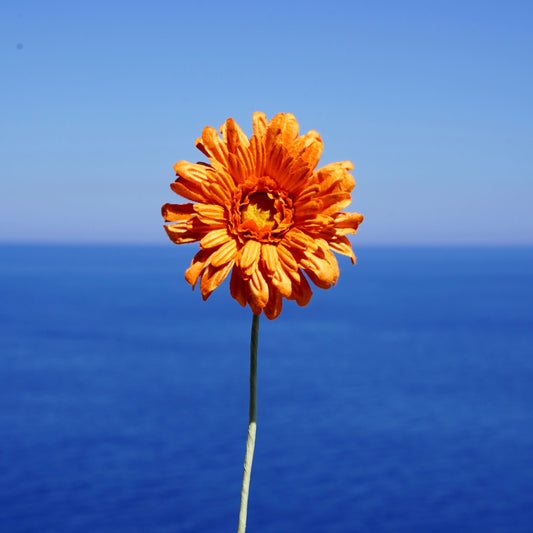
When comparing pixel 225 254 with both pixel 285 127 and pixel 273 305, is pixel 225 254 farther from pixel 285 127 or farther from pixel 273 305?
pixel 285 127

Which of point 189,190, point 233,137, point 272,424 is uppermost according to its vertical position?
point 233,137

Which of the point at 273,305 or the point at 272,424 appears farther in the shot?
the point at 272,424

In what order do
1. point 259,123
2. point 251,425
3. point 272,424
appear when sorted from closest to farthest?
point 251,425
point 259,123
point 272,424

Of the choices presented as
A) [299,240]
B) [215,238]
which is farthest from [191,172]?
[299,240]

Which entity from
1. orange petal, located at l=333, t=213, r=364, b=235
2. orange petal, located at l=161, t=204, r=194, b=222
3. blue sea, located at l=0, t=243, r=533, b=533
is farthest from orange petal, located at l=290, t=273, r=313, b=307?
blue sea, located at l=0, t=243, r=533, b=533

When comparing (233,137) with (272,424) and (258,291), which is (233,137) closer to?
(258,291)

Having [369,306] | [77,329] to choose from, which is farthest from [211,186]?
[369,306]

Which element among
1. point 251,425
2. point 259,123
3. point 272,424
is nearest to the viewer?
point 251,425

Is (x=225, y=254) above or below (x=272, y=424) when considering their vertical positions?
above
